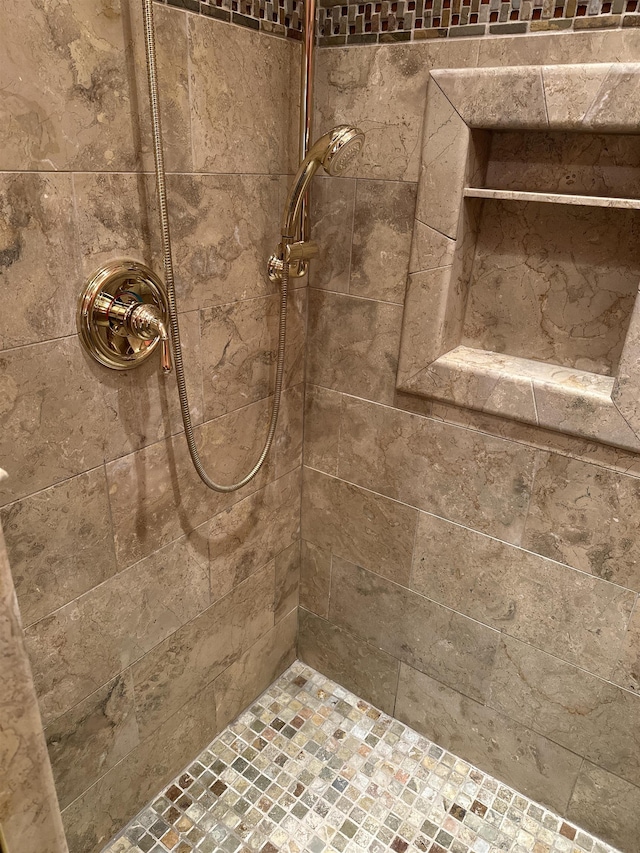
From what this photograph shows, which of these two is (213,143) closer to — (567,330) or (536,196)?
(536,196)

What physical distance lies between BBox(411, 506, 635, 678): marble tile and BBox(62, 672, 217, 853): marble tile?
2.40 feet

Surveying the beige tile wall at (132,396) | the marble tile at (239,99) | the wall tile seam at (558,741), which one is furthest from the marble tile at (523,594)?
the marble tile at (239,99)

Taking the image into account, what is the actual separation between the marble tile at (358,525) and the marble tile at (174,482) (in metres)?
0.26

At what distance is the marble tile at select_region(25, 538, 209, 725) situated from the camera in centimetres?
122

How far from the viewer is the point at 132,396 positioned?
1.22m

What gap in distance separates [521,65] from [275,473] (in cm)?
113

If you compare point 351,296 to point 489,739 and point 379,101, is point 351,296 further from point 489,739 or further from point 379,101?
point 489,739

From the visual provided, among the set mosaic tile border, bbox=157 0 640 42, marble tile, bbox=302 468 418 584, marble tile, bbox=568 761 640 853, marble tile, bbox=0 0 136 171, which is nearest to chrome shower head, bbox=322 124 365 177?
mosaic tile border, bbox=157 0 640 42

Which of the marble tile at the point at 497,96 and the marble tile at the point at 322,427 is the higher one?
the marble tile at the point at 497,96

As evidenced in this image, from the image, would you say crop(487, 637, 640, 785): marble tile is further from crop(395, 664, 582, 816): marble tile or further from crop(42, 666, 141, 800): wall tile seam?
crop(42, 666, 141, 800): wall tile seam

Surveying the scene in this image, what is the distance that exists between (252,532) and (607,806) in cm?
116

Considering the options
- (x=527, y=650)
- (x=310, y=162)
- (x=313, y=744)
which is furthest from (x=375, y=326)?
(x=313, y=744)

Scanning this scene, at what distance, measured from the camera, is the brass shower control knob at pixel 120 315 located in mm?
1080

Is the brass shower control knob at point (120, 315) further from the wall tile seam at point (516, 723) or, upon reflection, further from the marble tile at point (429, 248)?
the wall tile seam at point (516, 723)
